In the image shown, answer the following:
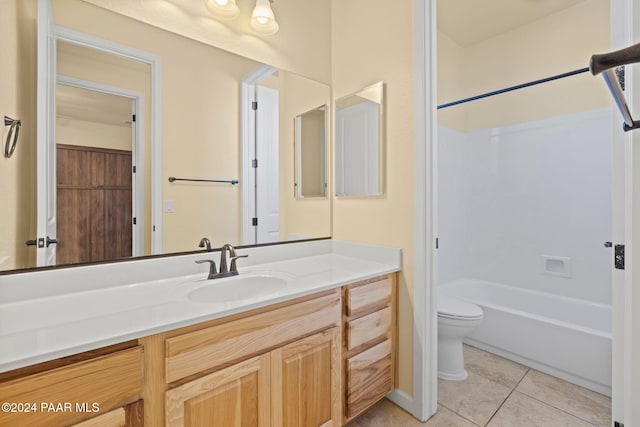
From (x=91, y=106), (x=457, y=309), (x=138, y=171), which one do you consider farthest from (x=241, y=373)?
(x=457, y=309)

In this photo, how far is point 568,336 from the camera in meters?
1.80

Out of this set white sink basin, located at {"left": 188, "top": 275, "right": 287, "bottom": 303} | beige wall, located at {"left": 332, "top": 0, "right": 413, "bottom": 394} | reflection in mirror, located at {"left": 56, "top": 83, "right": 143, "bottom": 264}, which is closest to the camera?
reflection in mirror, located at {"left": 56, "top": 83, "right": 143, "bottom": 264}

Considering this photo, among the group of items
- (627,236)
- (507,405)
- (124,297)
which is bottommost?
(507,405)

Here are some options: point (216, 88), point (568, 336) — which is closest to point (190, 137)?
point (216, 88)

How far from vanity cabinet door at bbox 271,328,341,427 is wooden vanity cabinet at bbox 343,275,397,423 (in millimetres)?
81

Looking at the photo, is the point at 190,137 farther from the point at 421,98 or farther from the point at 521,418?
the point at 521,418

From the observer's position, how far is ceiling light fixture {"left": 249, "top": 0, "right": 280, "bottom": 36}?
61.9 inches

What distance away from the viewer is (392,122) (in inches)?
63.9

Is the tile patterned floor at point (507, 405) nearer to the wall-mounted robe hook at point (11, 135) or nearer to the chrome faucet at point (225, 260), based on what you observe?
the chrome faucet at point (225, 260)

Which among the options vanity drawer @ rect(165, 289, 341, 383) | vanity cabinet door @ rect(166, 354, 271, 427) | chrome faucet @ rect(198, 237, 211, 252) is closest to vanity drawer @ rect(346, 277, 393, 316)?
vanity drawer @ rect(165, 289, 341, 383)

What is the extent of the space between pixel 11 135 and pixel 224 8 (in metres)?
1.08

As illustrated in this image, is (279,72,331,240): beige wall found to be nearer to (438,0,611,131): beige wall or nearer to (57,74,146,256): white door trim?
(57,74,146,256): white door trim

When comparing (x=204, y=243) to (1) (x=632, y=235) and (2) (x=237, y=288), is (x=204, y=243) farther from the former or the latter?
(1) (x=632, y=235)

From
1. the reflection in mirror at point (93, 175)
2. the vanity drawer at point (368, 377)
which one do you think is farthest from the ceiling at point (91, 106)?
the vanity drawer at point (368, 377)
